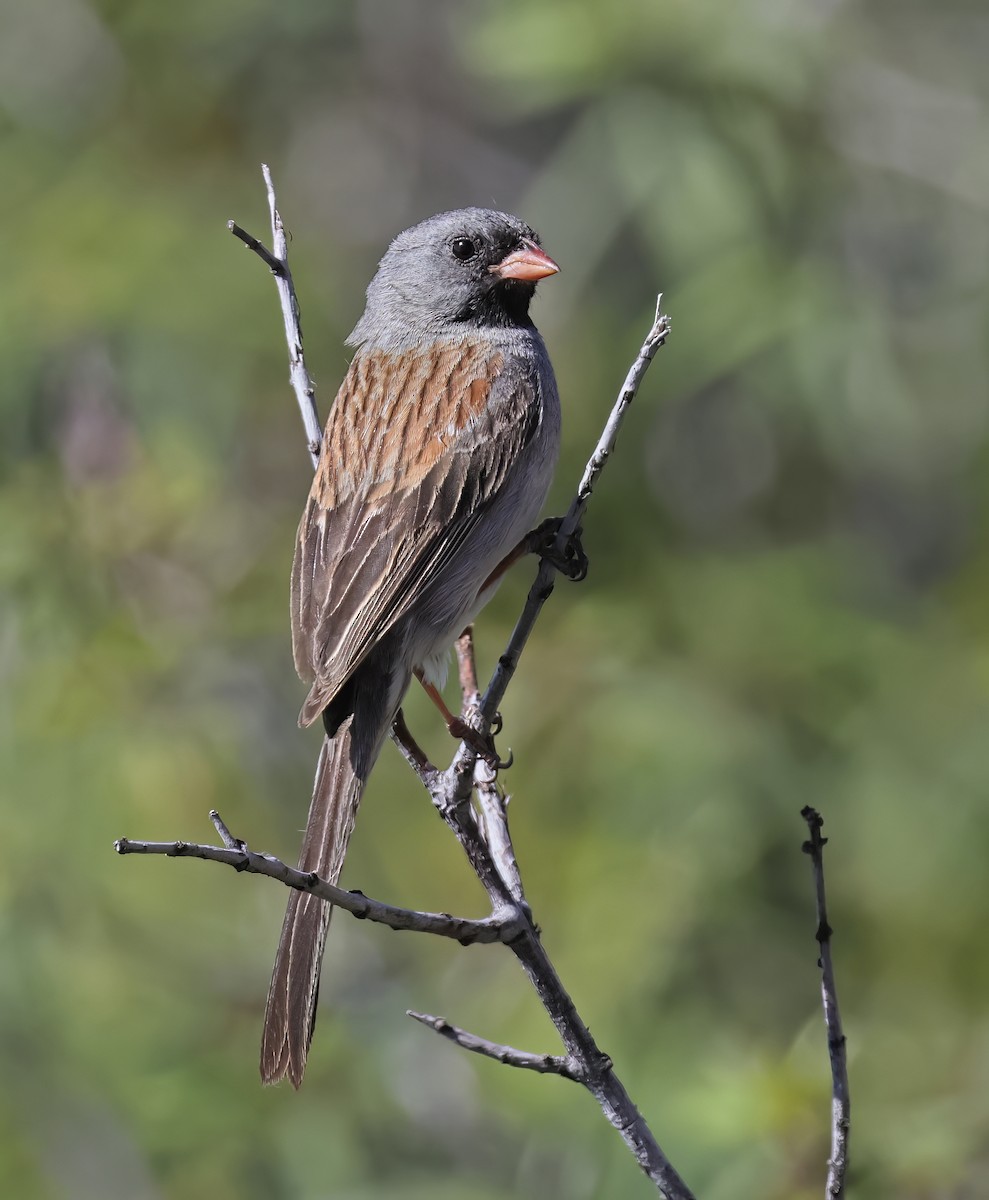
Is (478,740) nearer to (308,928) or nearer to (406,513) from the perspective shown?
(308,928)

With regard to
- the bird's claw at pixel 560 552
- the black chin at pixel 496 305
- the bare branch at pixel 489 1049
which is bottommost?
the bare branch at pixel 489 1049

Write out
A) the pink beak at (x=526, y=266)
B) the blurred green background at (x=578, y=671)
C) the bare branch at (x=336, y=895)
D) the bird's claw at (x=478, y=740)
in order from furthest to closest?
1. the blurred green background at (x=578, y=671)
2. the pink beak at (x=526, y=266)
3. the bird's claw at (x=478, y=740)
4. the bare branch at (x=336, y=895)

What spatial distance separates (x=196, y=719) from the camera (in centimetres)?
555

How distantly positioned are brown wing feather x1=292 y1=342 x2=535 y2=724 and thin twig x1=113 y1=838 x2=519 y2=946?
3.24ft

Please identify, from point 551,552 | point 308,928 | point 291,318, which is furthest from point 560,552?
point 308,928

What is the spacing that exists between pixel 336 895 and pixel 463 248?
2608mm

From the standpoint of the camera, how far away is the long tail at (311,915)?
3.37m

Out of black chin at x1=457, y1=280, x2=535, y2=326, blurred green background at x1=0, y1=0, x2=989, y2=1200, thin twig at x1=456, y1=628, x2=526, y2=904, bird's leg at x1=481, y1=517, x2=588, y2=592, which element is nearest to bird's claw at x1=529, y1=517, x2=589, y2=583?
bird's leg at x1=481, y1=517, x2=588, y2=592

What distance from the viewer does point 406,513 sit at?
4.12 m

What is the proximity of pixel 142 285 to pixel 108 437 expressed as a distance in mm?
605

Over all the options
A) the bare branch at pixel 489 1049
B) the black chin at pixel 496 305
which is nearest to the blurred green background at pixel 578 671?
the black chin at pixel 496 305

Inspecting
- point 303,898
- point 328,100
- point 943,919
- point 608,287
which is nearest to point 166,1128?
point 303,898

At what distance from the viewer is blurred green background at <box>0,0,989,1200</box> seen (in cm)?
509

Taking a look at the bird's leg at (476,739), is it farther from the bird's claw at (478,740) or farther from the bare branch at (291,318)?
the bare branch at (291,318)
